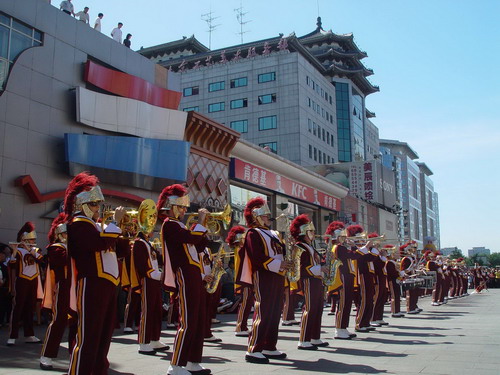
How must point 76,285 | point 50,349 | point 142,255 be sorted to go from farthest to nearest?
point 142,255 < point 50,349 < point 76,285

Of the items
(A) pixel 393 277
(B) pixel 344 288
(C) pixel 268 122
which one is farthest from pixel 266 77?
(B) pixel 344 288

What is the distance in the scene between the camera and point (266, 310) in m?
7.54

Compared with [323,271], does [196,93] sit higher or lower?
higher

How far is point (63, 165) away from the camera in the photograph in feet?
54.7

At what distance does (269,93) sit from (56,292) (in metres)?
50.6

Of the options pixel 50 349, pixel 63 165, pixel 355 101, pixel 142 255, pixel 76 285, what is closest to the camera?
pixel 76 285

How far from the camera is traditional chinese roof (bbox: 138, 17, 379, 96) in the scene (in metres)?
58.2

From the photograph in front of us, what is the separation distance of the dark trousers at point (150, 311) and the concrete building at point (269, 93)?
152 feet

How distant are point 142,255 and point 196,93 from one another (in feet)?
174

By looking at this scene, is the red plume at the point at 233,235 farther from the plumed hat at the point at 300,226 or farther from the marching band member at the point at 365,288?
the plumed hat at the point at 300,226

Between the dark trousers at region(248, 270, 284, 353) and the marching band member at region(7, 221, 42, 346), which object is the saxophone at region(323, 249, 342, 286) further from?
the marching band member at region(7, 221, 42, 346)

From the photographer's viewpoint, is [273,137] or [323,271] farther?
[273,137]

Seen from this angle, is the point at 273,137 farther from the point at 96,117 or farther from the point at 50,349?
the point at 50,349

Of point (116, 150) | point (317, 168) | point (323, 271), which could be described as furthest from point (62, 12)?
point (317, 168)
